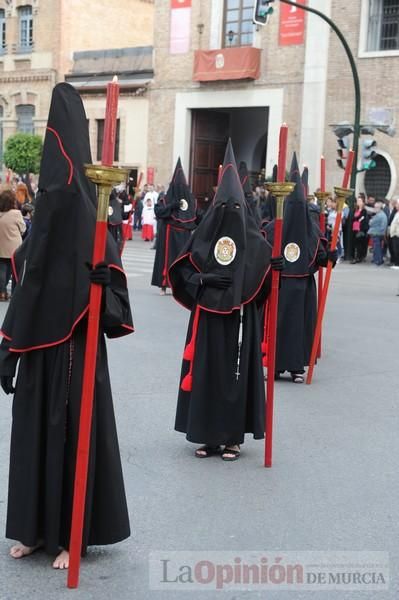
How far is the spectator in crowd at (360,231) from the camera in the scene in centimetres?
2248

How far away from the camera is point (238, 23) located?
93.1 feet

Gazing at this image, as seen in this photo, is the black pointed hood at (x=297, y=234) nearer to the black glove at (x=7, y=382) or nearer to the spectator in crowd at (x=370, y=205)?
the black glove at (x=7, y=382)

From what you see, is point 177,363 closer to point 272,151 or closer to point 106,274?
point 106,274

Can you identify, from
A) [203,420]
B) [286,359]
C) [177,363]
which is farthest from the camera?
[177,363]

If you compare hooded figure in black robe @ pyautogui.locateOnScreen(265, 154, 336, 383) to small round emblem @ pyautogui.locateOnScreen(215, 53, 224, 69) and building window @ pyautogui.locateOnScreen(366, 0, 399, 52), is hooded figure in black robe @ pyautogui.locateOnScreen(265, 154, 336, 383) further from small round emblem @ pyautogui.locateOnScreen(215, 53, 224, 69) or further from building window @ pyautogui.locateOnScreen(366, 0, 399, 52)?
small round emblem @ pyautogui.locateOnScreen(215, 53, 224, 69)

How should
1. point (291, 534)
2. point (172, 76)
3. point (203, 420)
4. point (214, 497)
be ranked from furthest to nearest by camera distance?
point (172, 76), point (203, 420), point (214, 497), point (291, 534)

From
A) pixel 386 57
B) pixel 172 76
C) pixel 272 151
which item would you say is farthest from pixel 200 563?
pixel 172 76

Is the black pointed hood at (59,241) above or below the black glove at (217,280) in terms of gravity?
above

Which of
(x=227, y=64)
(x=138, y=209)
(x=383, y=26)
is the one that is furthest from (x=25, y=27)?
(x=383, y=26)

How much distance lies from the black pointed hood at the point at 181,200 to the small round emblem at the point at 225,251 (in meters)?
9.22

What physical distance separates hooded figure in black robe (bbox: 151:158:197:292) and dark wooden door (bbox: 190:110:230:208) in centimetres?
1545

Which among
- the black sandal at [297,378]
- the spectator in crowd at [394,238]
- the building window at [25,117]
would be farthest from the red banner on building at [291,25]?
the black sandal at [297,378]

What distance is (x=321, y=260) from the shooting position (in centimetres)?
860

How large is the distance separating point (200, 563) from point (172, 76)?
27.9 metres
